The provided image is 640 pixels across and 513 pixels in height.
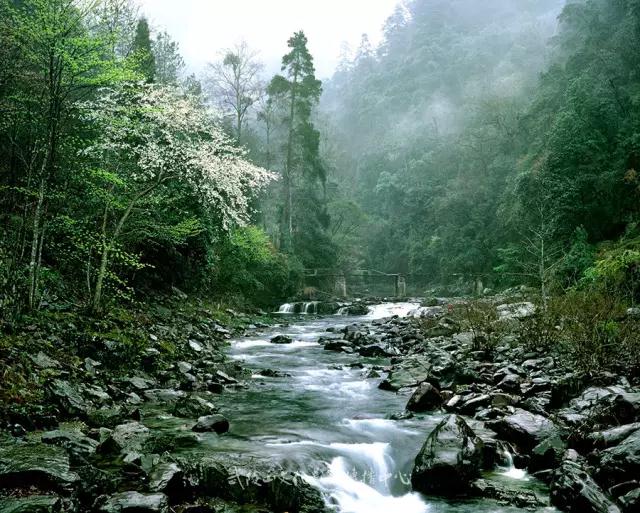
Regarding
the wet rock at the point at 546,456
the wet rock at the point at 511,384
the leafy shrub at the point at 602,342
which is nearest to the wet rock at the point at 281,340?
the wet rock at the point at 511,384

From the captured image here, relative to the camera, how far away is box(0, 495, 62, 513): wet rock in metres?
3.55

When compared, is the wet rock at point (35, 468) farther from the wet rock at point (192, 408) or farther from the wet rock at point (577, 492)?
the wet rock at point (577, 492)

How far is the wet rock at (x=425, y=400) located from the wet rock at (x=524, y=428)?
5.10ft

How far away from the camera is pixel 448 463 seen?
17.2 feet

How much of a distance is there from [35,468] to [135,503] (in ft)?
2.89

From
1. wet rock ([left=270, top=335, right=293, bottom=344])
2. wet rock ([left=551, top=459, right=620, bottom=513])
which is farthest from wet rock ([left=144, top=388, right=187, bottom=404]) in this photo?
wet rock ([left=270, top=335, right=293, bottom=344])

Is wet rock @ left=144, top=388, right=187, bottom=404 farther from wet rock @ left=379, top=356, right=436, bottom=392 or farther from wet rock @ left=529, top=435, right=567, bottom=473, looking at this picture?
wet rock @ left=529, top=435, right=567, bottom=473

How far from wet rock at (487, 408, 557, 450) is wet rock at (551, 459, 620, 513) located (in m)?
0.92

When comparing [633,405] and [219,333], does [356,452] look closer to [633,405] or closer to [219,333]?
[633,405]

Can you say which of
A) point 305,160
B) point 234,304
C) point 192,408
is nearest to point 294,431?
point 192,408

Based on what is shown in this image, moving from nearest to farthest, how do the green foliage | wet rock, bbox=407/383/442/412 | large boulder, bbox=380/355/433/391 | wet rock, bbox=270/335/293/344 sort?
Result: wet rock, bbox=407/383/442/412, large boulder, bbox=380/355/433/391, wet rock, bbox=270/335/293/344, the green foliage

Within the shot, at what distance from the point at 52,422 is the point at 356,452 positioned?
11.7ft

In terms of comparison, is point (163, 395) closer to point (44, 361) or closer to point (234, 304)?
point (44, 361)

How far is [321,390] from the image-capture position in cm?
953
